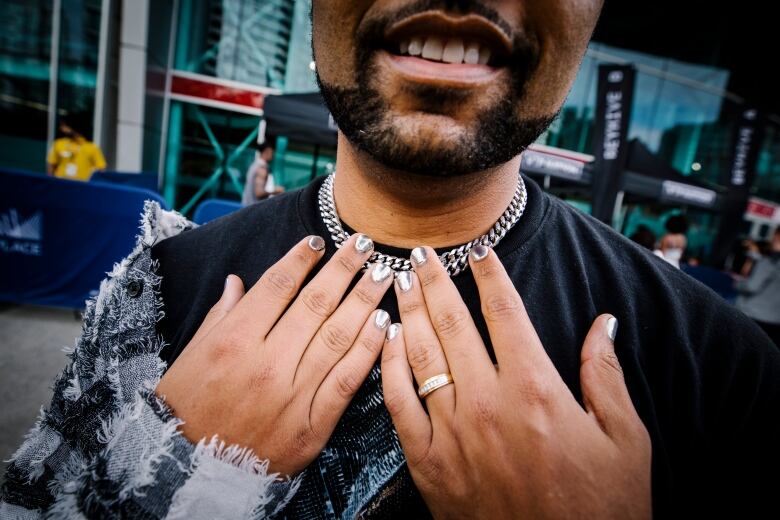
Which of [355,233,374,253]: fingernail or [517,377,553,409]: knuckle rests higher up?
[355,233,374,253]: fingernail

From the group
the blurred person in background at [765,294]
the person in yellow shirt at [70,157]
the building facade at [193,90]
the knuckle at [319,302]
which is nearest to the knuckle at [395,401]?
the knuckle at [319,302]

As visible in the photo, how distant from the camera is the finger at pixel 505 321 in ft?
2.30

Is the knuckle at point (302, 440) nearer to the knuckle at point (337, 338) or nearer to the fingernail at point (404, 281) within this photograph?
the knuckle at point (337, 338)

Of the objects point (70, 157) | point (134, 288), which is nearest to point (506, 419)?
point (134, 288)

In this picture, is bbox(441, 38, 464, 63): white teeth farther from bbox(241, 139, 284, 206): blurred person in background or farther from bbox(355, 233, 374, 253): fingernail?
bbox(241, 139, 284, 206): blurred person in background

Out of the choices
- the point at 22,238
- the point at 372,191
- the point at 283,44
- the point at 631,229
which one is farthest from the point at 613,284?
the point at 631,229

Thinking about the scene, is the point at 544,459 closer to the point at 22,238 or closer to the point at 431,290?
the point at 431,290

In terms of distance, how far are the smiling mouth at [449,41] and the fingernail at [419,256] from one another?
0.37m

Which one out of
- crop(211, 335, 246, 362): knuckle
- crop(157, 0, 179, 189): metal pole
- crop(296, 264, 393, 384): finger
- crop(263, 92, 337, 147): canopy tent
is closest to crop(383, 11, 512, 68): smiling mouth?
crop(296, 264, 393, 384): finger

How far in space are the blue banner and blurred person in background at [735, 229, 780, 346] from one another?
6.31 meters

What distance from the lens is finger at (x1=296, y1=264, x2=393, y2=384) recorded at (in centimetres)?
79

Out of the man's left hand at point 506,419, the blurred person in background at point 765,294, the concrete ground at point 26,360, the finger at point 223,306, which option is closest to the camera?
the man's left hand at point 506,419

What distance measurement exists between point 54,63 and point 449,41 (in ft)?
29.5

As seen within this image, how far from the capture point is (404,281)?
2.73 ft
